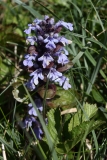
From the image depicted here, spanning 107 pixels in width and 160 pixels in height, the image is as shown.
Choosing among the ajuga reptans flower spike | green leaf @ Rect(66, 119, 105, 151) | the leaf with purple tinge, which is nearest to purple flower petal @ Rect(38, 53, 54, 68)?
the ajuga reptans flower spike

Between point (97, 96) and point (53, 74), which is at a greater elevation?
point (53, 74)

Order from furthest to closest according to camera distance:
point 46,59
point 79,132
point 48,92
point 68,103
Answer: point 68,103 → point 48,92 → point 46,59 → point 79,132

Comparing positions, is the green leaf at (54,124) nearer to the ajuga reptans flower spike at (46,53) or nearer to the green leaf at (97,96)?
the ajuga reptans flower spike at (46,53)

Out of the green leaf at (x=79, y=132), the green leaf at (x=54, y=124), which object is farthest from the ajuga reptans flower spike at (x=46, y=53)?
the green leaf at (x=79, y=132)

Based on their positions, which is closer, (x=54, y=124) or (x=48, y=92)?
(x=54, y=124)

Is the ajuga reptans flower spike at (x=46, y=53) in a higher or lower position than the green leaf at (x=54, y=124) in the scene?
higher

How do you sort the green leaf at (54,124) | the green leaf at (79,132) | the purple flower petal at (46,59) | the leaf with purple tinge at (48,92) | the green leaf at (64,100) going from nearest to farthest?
the green leaf at (79,132) → the green leaf at (54,124) → the purple flower petal at (46,59) → the leaf with purple tinge at (48,92) → the green leaf at (64,100)

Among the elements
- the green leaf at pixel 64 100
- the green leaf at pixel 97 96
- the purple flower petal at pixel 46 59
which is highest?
the purple flower petal at pixel 46 59

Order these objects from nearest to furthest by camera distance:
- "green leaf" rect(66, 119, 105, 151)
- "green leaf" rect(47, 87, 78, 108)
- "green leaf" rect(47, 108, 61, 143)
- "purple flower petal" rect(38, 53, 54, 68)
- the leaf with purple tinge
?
"green leaf" rect(66, 119, 105, 151), "green leaf" rect(47, 108, 61, 143), "purple flower petal" rect(38, 53, 54, 68), the leaf with purple tinge, "green leaf" rect(47, 87, 78, 108)

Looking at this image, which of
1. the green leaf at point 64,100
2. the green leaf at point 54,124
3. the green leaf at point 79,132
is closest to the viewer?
the green leaf at point 79,132

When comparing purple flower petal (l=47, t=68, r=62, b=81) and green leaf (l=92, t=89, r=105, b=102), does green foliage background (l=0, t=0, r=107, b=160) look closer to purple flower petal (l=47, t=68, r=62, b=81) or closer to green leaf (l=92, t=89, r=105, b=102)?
green leaf (l=92, t=89, r=105, b=102)

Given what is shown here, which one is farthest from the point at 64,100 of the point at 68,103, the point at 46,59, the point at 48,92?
the point at 46,59

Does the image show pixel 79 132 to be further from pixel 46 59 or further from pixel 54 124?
pixel 46 59
